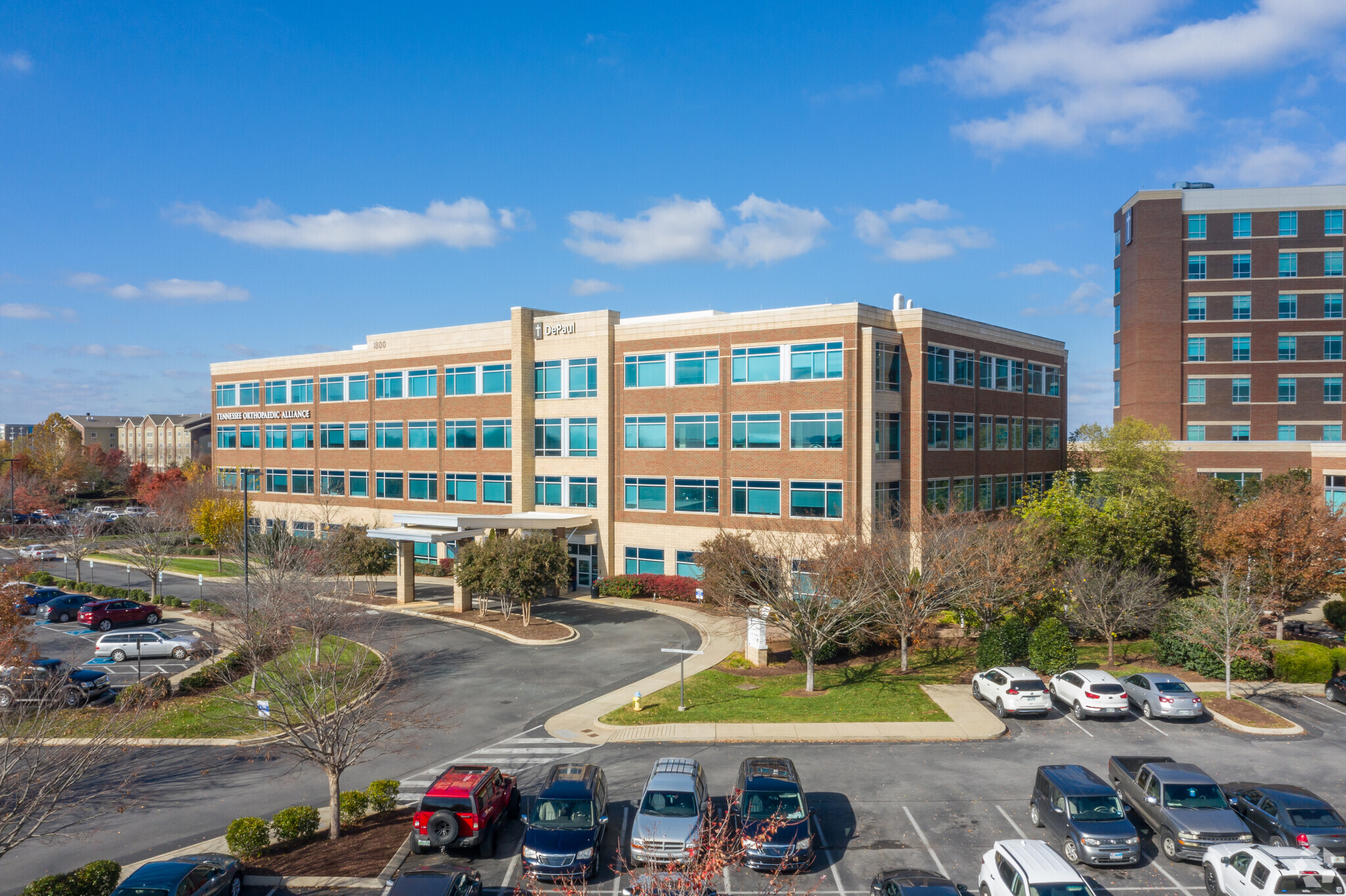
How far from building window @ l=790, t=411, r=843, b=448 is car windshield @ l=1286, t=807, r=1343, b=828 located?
89.8ft

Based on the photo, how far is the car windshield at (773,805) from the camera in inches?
687

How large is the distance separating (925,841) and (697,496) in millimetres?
30789

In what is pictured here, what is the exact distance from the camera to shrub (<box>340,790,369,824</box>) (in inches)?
762

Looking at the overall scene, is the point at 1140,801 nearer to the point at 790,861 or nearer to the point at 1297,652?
the point at 790,861

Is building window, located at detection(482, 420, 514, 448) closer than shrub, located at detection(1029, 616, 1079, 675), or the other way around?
shrub, located at detection(1029, 616, 1079, 675)

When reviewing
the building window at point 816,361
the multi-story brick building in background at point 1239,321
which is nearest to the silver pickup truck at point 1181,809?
the building window at point 816,361

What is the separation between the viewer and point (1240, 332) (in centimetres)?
7244

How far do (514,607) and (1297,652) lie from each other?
36.6 metres

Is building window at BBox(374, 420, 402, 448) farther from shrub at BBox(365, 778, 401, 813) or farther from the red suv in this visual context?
the red suv

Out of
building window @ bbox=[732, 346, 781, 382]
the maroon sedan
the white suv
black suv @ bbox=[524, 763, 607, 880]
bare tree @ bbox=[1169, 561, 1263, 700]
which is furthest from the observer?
building window @ bbox=[732, 346, 781, 382]

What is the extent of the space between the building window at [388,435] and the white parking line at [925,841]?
1982 inches

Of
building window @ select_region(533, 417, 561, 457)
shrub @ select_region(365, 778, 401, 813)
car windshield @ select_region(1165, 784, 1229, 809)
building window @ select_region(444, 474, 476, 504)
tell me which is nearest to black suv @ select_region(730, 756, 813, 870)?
car windshield @ select_region(1165, 784, 1229, 809)

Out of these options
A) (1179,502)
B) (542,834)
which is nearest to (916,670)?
(1179,502)

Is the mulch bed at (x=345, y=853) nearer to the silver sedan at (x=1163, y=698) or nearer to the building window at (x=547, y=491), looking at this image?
the silver sedan at (x=1163, y=698)
